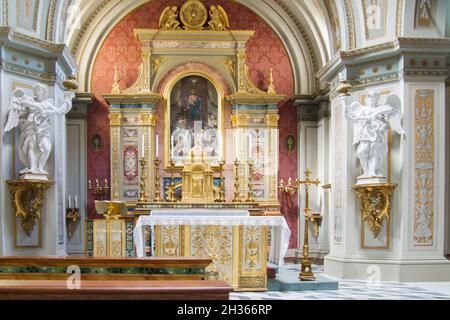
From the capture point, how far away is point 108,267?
6781mm

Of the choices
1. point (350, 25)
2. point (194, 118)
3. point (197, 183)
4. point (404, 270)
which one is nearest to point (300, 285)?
point (404, 270)

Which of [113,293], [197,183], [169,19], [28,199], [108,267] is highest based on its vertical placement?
[169,19]

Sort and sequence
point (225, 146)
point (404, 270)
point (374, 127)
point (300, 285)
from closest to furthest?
point (300, 285), point (404, 270), point (374, 127), point (225, 146)

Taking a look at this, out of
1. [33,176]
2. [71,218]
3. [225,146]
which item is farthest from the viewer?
[225,146]

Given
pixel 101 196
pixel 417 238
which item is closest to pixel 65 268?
pixel 417 238

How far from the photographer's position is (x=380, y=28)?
12.3 meters

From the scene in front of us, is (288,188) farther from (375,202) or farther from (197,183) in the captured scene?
(197,183)

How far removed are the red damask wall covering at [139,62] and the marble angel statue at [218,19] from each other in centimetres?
22

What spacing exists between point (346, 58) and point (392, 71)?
2.99 ft

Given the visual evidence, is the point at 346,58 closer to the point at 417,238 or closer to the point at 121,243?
the point at 417,238

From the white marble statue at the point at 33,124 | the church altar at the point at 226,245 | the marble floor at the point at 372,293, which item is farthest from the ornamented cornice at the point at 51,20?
the marble floor at the point at 372,293

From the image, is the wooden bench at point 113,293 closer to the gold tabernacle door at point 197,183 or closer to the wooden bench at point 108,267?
the wooden bench at point 108,267

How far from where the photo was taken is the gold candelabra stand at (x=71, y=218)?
1627cm

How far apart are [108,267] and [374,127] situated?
6.56 m
